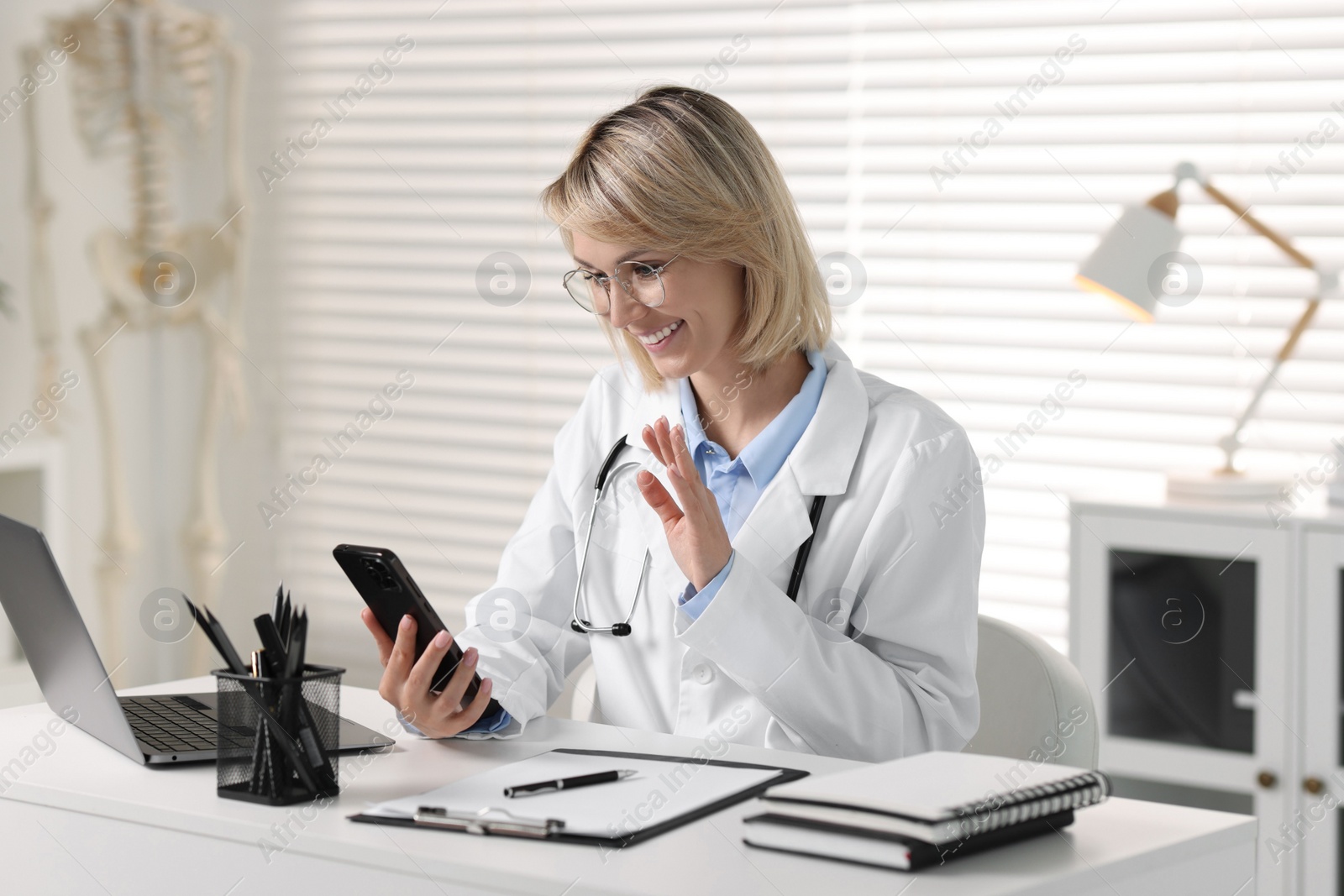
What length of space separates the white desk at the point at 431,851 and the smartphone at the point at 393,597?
0.10 m

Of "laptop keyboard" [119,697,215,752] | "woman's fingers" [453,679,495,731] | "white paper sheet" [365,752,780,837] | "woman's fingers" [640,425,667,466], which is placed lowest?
"white paper sheet" [365,752,780,837]

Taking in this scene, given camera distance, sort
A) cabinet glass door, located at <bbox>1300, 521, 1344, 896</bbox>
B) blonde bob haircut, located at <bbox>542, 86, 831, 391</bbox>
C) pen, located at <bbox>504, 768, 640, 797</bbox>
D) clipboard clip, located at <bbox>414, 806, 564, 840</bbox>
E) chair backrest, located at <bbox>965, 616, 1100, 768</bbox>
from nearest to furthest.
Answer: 1. clipboard clip, located at <bbox>414, 806, 564, 840</bbox>
2. pen, located at <bbox>504, 768, 640, 797</bbox>
3. chair backrest, located at <bbox>965, 616, 1100, 768</bbox>
4. blonde bob haircut, located at <bbox>542, 86, 831, 391</bbox>
5. cabinet glass door, located at <bbox>1300, 521, 1344, 896</bbox>

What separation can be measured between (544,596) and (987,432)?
146cm

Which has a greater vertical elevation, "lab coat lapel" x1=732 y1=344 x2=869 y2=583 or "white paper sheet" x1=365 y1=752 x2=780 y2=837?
"lab coat lapel" x1=732 y1=344 x2=869 y2=583

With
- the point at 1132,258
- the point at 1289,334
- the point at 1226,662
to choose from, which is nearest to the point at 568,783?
the point at 1226,662

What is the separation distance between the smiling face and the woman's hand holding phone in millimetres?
541

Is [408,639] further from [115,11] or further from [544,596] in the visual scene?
[115,11]

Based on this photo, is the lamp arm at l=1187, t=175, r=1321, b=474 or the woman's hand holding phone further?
the lamp arm at l=1187, t=175, r=1321, b=474

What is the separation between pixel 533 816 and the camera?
1252 millimetres

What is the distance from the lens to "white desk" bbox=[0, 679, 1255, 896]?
112cm

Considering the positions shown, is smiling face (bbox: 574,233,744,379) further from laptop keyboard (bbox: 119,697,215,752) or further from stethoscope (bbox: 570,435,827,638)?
laptop keyboard (bbox: 119,697,215,752)

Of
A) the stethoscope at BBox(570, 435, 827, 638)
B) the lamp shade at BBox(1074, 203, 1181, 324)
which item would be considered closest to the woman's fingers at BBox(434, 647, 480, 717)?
the stethoscope at BBox(570, 435, 827, 638)

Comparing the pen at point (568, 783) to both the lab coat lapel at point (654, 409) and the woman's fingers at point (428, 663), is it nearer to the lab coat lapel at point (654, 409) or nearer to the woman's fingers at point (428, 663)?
the woman's fingers at point (428, 663)

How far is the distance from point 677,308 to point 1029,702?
0.71 metres
